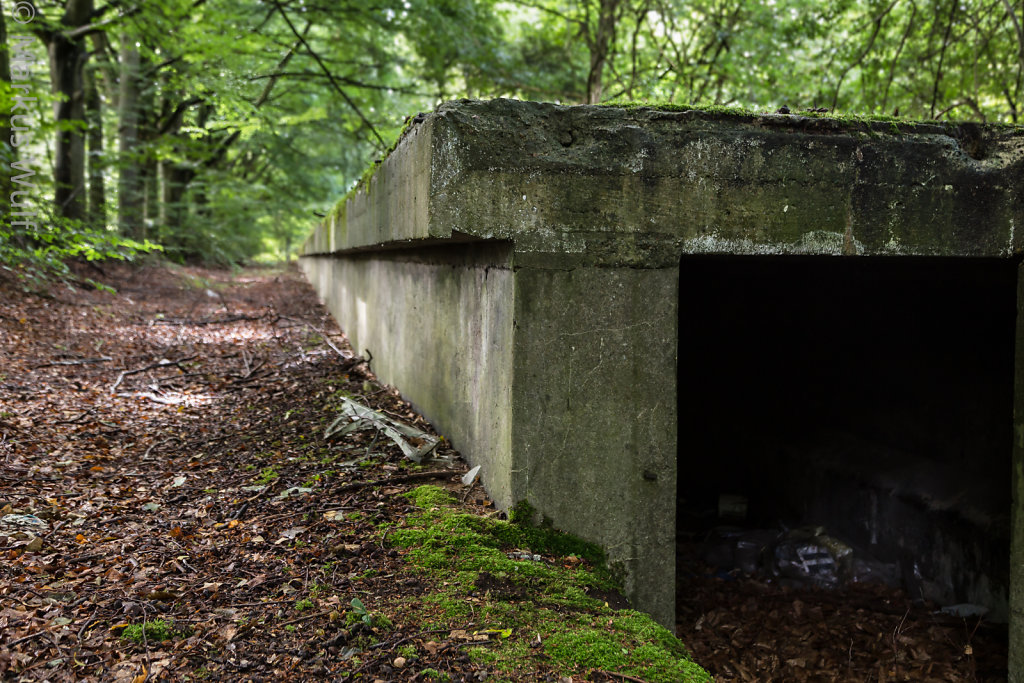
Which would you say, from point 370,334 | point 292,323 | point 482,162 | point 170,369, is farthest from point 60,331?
point 482,162

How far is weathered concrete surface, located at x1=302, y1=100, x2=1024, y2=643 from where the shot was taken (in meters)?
2.99

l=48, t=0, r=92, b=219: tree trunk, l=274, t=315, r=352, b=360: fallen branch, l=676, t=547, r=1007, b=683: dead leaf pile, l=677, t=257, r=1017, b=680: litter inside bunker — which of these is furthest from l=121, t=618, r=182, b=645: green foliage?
l=48, t=0, r=92, b=219: tree trunk

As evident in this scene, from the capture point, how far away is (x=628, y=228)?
3100 millimetres

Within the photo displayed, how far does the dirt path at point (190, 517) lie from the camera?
7.81ft

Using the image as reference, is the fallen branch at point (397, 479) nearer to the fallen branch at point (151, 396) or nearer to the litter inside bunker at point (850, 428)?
Answer: the litter inside bunker at point (850, 428)

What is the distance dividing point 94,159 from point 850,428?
12941 millimetres

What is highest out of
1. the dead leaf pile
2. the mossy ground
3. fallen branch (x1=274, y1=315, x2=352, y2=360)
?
fallen branch (x1=274, y1=315, x2=352, y2=360)

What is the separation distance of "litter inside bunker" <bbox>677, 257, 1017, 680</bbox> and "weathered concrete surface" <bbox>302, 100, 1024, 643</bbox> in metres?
0.47

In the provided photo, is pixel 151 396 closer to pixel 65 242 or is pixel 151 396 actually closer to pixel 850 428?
pixel 65 242

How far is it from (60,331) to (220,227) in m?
8.69

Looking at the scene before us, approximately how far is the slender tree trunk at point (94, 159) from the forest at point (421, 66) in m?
0.06

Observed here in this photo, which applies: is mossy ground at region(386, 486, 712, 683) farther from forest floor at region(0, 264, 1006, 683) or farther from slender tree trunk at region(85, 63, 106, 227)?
slender tree trunk at region(85, 63, 106, 227)

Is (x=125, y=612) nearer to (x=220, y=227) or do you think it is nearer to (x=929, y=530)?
(x=929, y=530)

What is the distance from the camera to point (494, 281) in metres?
3.30
